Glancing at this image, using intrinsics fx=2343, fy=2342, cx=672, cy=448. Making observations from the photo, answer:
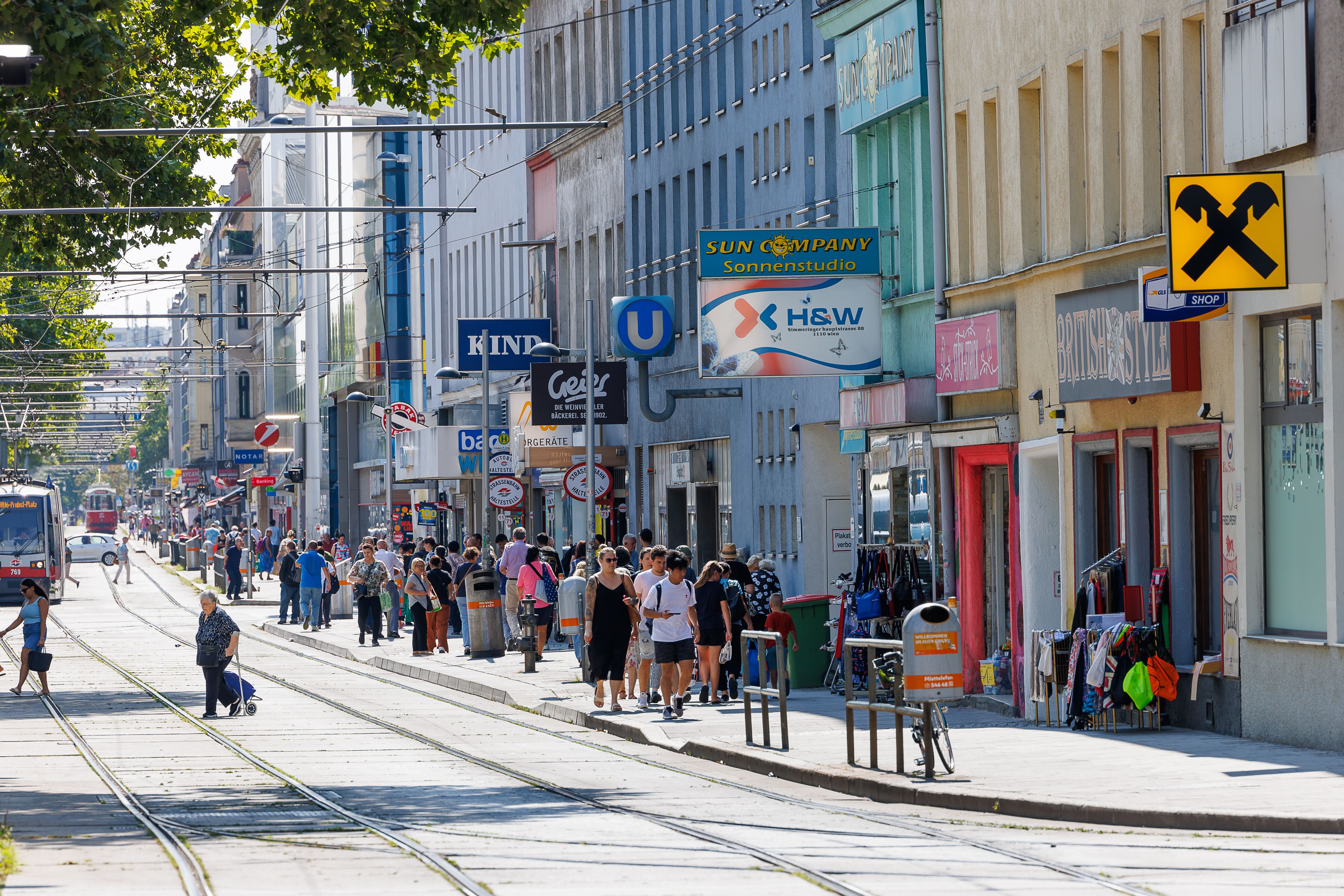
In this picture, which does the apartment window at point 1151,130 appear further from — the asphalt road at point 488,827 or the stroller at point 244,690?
the stroller at point 244,690

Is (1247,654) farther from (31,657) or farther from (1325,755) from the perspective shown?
(31,657)

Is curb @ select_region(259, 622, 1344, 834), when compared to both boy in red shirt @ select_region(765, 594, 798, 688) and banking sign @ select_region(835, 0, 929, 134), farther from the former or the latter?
banking sign @ select_region(835, 0, 929, 134)

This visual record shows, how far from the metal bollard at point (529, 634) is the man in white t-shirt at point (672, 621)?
25.4ft

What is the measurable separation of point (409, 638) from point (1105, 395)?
24.7 m

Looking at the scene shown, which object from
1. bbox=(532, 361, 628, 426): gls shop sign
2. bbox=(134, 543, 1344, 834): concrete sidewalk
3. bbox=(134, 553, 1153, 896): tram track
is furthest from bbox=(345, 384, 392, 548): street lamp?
bbox=(134, 543, 1344, 834): concrete sidewalk

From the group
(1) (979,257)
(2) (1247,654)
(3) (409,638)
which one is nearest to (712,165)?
(3) (409,638)

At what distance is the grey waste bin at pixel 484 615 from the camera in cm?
3475

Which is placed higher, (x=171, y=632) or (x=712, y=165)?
(x=712, y=165)

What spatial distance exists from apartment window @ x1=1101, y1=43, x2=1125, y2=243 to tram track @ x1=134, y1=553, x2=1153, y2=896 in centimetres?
675

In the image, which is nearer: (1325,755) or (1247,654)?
(1325,755)

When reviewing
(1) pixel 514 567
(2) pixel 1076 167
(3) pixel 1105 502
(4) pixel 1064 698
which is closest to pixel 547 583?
(1) pixel 514 567

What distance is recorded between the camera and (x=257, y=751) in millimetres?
21062

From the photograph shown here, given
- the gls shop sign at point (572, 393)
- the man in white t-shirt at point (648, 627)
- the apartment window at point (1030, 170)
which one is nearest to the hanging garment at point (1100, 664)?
the man in white t-shirt at point (648, 627)

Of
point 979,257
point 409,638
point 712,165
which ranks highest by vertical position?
point 712,165
